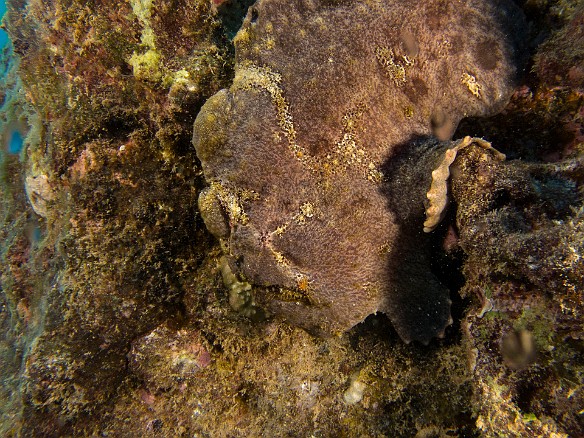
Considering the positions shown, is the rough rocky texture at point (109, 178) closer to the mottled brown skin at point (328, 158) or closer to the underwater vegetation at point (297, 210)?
the underwater vegetation at point (297, 210)

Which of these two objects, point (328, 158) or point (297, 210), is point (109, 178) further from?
point (328, 158)

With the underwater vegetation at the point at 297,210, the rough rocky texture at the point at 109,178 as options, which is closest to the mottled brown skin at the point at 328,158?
the underwater vegetation at the point at 297,210

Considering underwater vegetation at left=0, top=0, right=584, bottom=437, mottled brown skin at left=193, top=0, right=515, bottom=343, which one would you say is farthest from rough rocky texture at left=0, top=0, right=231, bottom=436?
mottled brown skin at left=193, top=0, right=515, bottom=343

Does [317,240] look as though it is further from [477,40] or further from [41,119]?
[41,119]

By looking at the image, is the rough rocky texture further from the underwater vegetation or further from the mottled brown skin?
the mottled brown skin

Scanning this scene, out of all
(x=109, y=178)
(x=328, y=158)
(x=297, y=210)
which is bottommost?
(x=109, y=178)

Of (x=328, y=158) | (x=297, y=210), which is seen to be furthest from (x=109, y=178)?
(x=328, y=158)
